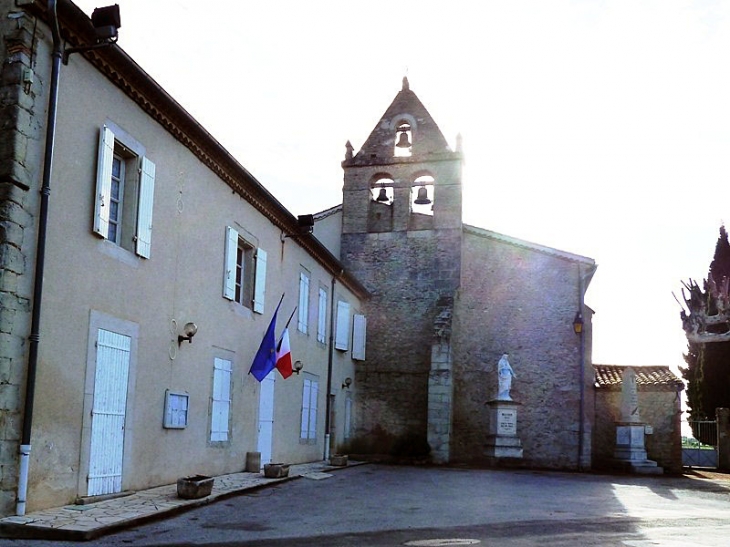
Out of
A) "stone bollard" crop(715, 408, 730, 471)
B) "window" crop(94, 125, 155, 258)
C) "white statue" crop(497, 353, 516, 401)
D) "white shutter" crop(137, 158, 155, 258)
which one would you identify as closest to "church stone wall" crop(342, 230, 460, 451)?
"white statue" crop(497, 353, 516, 401)

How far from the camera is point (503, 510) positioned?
10.3 m

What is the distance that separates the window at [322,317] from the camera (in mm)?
19391

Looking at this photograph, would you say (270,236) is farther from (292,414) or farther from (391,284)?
(391,284)

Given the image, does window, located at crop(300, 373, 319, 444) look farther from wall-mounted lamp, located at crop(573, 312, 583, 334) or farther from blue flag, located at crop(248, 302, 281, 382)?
wall-mounted lamp, located at crop(573, 312, 583, 334)

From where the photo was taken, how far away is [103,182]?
923 cm

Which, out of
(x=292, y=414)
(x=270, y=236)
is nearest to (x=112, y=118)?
(x=270, y=236)

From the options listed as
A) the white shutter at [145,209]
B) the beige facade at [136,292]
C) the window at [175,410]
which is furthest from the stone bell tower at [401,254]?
the white shutter at [145,209]

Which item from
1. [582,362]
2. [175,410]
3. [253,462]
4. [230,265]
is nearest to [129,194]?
[175,410]

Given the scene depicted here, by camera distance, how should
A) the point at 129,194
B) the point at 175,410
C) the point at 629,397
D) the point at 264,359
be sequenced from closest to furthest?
the point at 129,194 < the point at 175,410 < the point at 264,359 < the point at 629,397

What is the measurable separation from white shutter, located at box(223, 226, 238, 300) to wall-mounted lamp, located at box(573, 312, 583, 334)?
12077 millimetres

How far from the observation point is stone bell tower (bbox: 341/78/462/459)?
913 inches

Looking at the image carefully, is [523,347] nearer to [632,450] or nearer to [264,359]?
[632,450]

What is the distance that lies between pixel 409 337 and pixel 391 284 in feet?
5.74

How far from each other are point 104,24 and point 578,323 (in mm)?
16940
